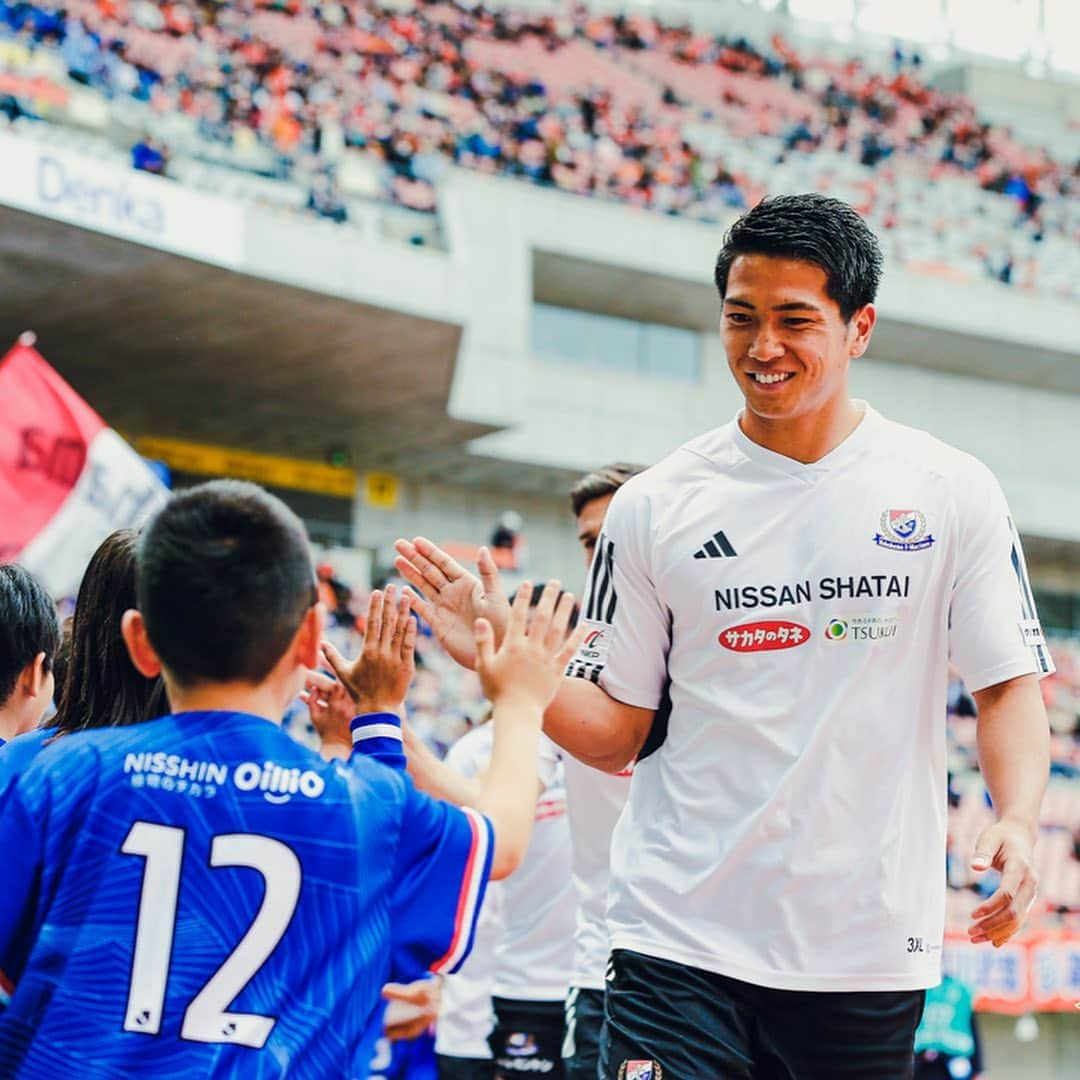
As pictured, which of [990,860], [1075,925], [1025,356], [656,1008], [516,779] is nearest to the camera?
[516,779]

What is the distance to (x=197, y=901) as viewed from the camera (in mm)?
2297

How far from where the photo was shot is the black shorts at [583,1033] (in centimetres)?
498

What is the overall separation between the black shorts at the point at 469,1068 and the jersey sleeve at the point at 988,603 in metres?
4.65

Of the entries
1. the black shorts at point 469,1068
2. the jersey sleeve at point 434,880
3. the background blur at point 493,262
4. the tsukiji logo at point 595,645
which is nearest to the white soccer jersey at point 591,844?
the tsukiji logo at point 595,645

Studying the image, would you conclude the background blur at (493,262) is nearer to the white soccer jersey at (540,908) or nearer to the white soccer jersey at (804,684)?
the white soccer jersey at (540,908)

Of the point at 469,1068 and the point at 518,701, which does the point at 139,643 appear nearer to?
the point at 518,701

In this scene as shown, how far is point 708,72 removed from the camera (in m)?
32.7

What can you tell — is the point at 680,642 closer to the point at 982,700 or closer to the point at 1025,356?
the point at 982,700

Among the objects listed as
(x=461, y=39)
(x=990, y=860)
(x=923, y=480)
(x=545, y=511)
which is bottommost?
(x=990, y=860)

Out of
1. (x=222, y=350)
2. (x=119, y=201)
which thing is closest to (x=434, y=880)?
(x=119, y=201)

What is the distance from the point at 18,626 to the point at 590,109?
80.1 feet

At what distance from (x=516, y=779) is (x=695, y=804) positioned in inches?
35.7

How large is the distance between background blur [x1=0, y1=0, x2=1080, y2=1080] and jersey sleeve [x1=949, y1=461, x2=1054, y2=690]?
42.5 ft

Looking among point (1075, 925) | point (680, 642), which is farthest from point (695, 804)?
point (1075, 925)
